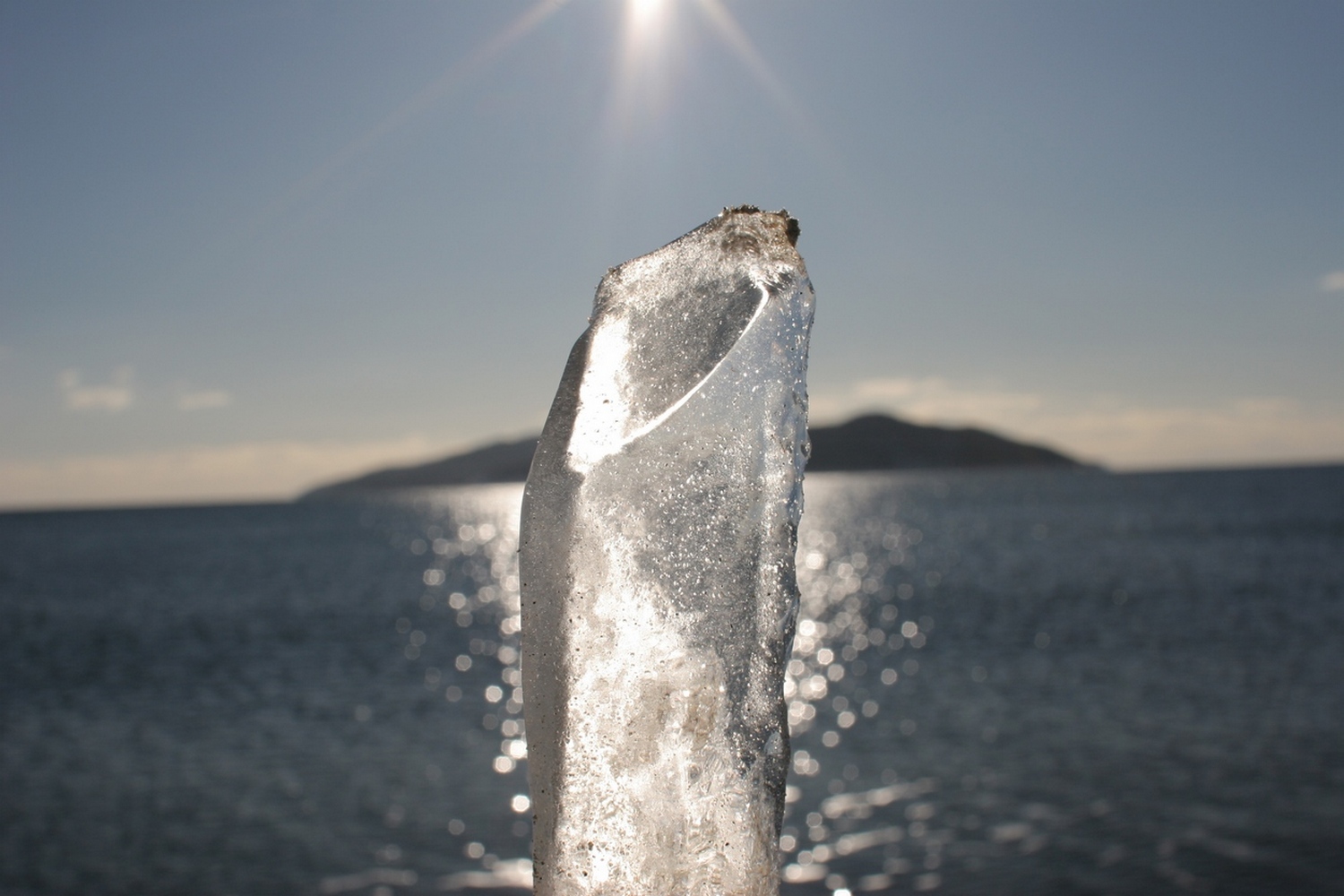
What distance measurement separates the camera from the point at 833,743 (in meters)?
23.7

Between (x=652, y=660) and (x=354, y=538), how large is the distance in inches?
5507

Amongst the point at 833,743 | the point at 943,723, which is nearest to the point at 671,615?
the point at 833,743

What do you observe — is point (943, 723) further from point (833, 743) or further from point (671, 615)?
point (671, 615)

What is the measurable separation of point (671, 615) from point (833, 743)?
2282 centimetres

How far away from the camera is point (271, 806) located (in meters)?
20.2

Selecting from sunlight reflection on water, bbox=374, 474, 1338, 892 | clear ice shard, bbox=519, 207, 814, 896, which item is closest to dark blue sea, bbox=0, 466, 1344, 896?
sunlight reflection on water, bbox=374, 474, 1338, 892

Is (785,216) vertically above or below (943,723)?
above

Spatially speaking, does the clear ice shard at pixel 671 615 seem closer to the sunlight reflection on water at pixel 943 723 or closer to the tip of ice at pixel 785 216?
the tip of ice at pixel 785 216

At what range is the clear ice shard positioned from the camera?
2135 mm

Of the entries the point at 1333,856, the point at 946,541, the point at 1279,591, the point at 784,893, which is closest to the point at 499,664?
the point at 784,893

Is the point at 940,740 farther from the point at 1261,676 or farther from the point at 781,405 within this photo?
the point at 781,405

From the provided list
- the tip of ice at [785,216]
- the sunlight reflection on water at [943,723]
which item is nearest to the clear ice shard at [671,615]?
the tip of ice at [785,216]

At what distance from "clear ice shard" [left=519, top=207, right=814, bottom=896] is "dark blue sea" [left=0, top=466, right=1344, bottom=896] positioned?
1484 centimetres

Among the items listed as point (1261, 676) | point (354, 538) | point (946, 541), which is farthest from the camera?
point (354, 538)
